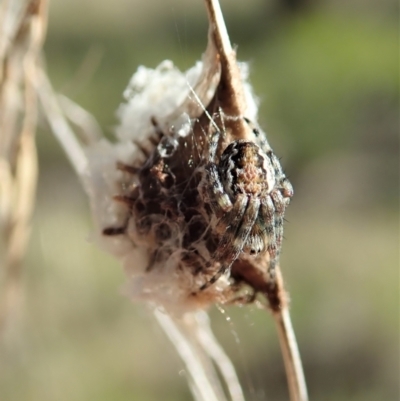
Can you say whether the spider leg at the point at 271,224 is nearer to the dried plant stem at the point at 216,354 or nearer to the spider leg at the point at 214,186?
the spider leg at the point at 214,186

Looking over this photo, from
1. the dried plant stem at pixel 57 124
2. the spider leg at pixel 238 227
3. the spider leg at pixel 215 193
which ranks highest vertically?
the dried plant stem at pixel 57 124

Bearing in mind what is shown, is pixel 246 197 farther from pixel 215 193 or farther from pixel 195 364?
pixel 195 364

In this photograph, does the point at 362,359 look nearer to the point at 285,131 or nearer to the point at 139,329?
the point at 139,329

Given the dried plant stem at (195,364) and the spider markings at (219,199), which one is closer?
the spider markings at (219,199)

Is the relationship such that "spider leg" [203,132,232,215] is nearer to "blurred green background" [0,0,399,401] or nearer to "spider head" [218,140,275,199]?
"spider head" [218,140,275,199]

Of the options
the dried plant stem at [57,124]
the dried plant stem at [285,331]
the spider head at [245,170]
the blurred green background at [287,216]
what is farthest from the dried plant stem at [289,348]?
the blurred green background at [287,216]

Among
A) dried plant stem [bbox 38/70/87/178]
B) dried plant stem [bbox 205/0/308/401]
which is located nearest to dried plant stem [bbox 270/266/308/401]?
dried plant stem [bbox 205/0/308/401]

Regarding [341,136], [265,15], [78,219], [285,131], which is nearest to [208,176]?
[78,219]

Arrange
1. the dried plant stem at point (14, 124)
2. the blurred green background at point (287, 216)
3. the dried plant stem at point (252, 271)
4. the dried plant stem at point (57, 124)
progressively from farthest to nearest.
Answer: the blurred green background at point (287, 216)
the dried plant stem at point (57, 124)
the dried plant stem at point (14, 124)
the dried plant stem at point (252, 271)
